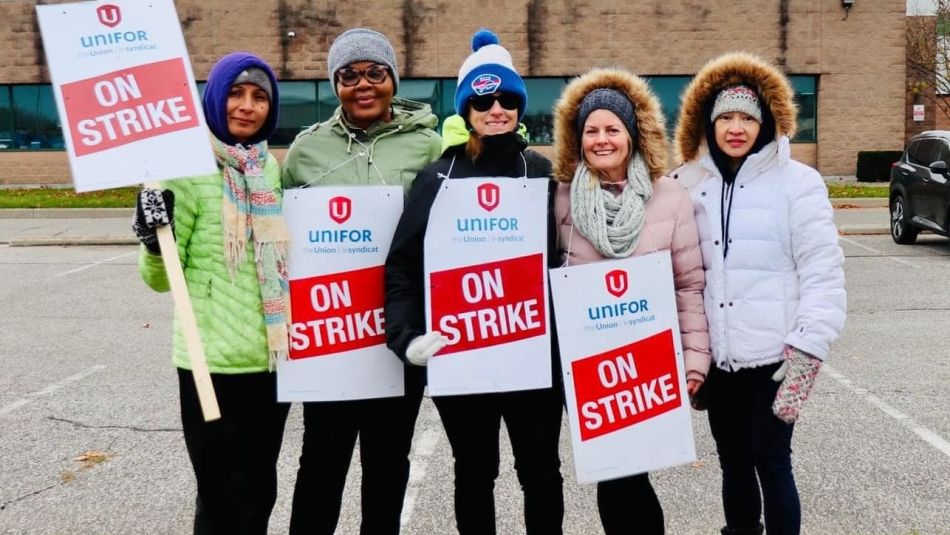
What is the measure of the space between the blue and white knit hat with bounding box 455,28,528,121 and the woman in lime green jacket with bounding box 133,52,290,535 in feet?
2.29

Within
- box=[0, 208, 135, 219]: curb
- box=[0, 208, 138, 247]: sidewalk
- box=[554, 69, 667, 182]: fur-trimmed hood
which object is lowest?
box=[0, 208, 138, 247]: sidewalk

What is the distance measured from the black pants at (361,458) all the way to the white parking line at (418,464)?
2.09ft

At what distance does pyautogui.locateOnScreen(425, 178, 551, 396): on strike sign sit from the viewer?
10.5 ft

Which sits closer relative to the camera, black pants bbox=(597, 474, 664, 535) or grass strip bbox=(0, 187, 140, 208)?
black pants bbox=(597, 474, 664, 535)

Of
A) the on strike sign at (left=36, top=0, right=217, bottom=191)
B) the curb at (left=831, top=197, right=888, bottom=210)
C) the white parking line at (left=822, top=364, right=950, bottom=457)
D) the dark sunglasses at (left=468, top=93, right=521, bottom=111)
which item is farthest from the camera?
the curb at (left=831, top=197, right=888, bottom=210)

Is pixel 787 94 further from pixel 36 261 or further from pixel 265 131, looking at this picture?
pixel 36 261

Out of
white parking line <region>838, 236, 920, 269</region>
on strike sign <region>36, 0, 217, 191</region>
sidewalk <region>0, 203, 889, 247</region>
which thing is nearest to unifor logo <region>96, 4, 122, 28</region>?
on strike sign <region>36, 0, 217, 191</region>

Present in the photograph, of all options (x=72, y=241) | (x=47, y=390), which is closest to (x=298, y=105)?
(x=72, y=241)

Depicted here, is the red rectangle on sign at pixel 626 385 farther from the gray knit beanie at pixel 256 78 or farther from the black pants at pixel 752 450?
the gray knit beanie at pixel 256 78

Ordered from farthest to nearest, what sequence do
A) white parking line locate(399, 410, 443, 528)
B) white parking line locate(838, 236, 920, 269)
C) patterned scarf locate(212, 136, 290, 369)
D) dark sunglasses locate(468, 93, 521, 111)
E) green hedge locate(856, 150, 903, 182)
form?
green hedge locate(856, 150, 903, 182), white parking line locate(838, 236, 920, 269), white parking line locate(399, 410, 443, 528), dark sunglasses locate(468, 93, 521, 111), patterned scarf locate(212, 136, 290, 369)

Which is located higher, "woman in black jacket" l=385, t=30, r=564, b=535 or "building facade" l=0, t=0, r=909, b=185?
"building facade" l=0, t=0, r=909, b=185

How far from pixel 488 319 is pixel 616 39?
2318 centimetres

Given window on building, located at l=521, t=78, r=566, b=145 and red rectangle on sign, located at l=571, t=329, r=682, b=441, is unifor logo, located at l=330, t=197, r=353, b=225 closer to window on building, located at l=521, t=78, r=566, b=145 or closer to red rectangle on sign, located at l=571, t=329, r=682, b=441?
red rectangle on sign, located at l=571, t=329, r=682, b=441

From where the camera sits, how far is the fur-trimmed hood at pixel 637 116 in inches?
128
